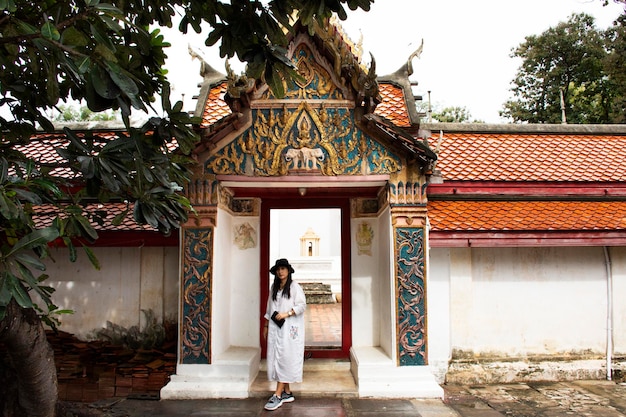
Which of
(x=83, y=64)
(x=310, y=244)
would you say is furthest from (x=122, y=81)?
(x=310, y=244)

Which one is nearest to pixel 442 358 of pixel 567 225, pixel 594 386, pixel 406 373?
pixel 406 373

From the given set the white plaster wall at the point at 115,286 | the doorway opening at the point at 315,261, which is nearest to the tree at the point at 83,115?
the doorway opening at the point at 315,261

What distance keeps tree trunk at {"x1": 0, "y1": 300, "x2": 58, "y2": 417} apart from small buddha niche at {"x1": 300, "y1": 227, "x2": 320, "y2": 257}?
54.5 ft

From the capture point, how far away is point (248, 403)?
18.3 ft

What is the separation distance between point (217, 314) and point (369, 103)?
327 cm

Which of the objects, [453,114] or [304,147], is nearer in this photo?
[304,147]

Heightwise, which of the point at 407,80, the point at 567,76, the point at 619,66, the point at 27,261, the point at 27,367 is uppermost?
the point at 567,76

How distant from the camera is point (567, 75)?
22656 mm

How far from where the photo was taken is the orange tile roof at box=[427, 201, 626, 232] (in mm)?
6473

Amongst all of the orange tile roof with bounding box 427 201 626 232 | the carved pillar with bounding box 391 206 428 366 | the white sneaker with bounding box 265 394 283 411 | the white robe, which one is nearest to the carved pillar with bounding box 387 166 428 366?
the carved pillar with bounding box 391 206 428 366

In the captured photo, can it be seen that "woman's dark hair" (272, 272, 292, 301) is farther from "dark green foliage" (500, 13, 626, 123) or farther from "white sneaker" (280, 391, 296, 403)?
"dark green foliage" (500, 13, 626, 123)

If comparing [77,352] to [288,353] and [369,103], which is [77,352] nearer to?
[288,353]

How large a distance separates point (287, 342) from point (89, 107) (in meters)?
3.67

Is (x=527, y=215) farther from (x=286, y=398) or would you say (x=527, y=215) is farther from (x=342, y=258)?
(x=286, y=398)
